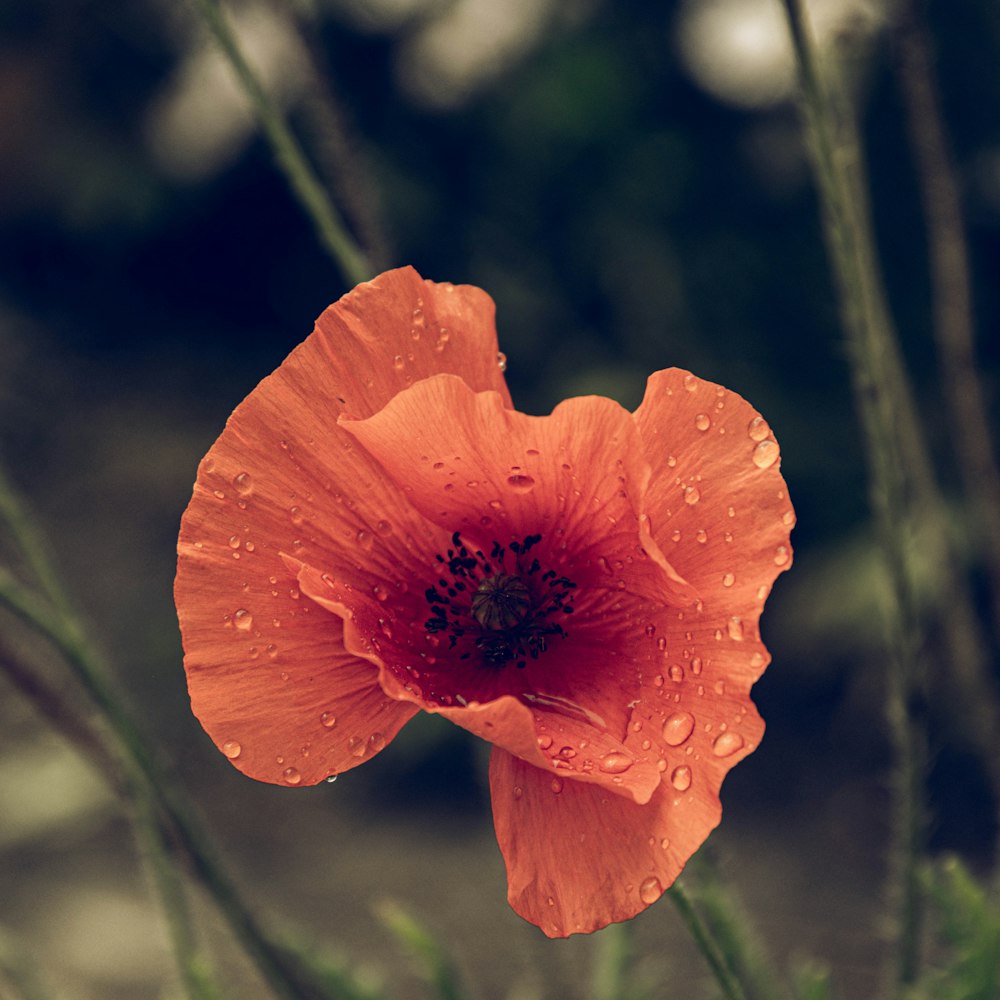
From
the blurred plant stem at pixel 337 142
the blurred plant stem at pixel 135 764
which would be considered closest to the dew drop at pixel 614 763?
the blurred plant stem at pixel 135 764

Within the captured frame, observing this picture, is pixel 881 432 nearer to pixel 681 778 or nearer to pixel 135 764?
pixel 681 778

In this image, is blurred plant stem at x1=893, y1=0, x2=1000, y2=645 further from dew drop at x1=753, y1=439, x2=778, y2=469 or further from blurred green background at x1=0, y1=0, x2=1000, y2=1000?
blurred green background at x1=0, y1=0, x2=1000, y2=1000

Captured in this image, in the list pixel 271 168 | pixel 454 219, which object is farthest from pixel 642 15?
pixel 271 168

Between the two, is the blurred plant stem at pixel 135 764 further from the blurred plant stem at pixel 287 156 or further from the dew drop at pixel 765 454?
the dew drop at pixel 765 454

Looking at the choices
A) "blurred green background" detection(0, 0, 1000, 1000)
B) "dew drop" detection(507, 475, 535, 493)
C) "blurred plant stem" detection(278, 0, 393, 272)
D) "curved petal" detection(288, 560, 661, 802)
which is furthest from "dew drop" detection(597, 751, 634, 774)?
"blurred green background" detection(0, 0, 1000, 1000)

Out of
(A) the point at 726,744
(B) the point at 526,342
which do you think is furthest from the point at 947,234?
(B) the point at 526,342

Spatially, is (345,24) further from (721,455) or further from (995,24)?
(721,455)

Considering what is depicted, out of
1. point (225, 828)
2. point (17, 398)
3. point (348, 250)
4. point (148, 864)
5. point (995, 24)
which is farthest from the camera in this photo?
point (17, 398)
